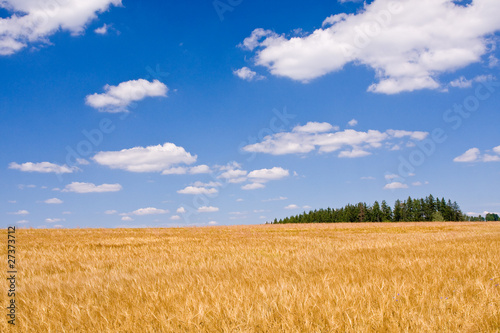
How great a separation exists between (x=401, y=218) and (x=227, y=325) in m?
119

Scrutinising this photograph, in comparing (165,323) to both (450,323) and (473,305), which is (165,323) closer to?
(450,323)

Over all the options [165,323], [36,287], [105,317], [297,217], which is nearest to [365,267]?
[165,323]

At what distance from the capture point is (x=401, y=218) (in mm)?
108250

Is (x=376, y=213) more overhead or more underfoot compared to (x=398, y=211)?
more underfoot

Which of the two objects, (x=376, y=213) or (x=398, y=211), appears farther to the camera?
(x=376, y=213)

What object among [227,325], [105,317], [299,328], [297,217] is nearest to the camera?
[299,328]

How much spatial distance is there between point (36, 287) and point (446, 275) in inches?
240

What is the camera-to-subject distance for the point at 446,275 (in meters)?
4.66

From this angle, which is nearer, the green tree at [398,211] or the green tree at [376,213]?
the green tree at [398,211]

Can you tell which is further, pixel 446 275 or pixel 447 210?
pixel 447 210

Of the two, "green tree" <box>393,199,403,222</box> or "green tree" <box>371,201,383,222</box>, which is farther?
"green tree" <box>371,201,383,222</box>

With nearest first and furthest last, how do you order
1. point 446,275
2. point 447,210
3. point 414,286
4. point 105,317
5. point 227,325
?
point 227,325 → point 105,317 → point 414,286 → point 446,275 → point 447,210

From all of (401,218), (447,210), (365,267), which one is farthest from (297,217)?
(365,267)

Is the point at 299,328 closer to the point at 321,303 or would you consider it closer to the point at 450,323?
the point at 321,303
